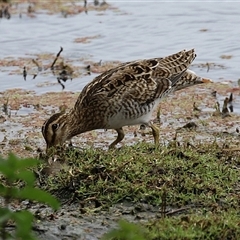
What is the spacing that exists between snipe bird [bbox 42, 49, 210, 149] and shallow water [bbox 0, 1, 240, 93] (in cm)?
273

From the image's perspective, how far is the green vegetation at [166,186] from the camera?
537 cm

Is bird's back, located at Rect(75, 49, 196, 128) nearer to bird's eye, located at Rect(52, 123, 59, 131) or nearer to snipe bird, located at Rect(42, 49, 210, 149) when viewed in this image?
snipe bird, located at Rect(42, 49, 210, 149)

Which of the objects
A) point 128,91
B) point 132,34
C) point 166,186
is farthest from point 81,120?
point 132,34

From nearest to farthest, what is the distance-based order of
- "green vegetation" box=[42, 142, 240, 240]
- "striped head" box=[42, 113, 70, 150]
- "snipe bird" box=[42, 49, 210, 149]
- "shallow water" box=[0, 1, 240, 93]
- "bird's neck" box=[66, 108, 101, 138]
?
1. "green vegetation" box=[42, 142, 240, 240]
2. "striped head" box=[42, 113, 70, 150]
3. "snipe bird" box=[42, 49, 210, 149]
4. "bird's neck" box=[66, 108, 101, 138]
5. "shallow water" box=[0, 1, 240, 93]

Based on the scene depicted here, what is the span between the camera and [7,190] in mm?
3521

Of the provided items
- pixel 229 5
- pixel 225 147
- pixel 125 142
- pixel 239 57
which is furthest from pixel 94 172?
pixel 229 5

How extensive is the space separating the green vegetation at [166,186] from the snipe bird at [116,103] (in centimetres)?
83

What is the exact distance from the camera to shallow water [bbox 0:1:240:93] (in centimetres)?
1173

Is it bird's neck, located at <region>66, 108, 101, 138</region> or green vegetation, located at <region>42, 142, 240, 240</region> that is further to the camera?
bird's neck, located at <region>66, 108, 101, 138</region>

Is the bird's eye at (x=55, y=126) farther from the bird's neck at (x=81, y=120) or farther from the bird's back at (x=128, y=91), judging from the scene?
the bird's back at (x=128, y=91)

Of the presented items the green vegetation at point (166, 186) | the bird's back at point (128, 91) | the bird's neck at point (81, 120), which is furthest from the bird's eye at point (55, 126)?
the green vegetation at point (166, 186)

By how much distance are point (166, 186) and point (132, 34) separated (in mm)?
7268

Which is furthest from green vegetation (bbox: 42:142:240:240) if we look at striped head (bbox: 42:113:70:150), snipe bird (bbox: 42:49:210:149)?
snipe bird (bbox: 42:49:210:149)

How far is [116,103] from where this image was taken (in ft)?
25.4
